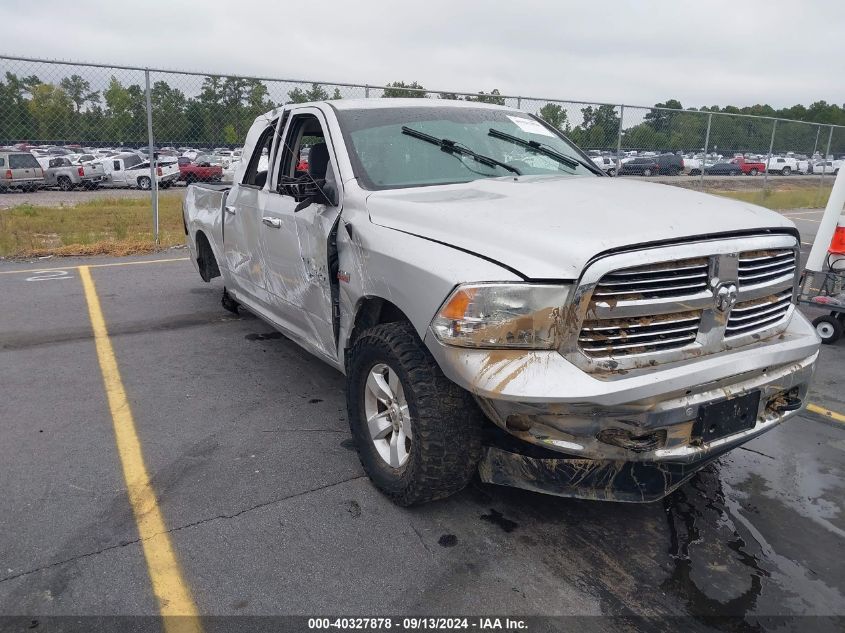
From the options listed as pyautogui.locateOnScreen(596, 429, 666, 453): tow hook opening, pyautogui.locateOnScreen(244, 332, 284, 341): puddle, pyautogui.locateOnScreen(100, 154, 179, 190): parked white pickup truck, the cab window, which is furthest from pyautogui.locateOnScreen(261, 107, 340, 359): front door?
pyautogui.locateOnScreen(100, 154, 179, 190): parked white pickup truck

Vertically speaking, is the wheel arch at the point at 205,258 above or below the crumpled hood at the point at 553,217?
below

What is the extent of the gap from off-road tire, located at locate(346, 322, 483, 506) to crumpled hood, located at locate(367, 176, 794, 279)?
508mm

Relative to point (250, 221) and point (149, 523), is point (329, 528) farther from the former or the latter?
point (250, 221)

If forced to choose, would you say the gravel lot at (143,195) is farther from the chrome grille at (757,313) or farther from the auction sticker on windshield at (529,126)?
the chrome grille at (757,313)

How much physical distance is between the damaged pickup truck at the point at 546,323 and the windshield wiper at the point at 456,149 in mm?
154

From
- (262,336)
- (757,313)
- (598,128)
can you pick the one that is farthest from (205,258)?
(598,128)

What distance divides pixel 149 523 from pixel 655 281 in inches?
97.4

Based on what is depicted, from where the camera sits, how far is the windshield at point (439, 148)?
3.82 meters

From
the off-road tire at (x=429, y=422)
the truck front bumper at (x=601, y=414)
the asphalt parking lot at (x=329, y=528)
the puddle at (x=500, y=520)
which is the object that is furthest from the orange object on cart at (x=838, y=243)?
the off-road tire at (x=429, y=422)

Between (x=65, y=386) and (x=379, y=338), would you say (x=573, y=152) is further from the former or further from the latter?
(x=65, y=386)

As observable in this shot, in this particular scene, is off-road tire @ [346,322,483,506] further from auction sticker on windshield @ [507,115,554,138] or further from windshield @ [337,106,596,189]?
auction sticker on windshield @ [507,115,554,138]

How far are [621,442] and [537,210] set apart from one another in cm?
Result: 106

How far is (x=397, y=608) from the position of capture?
259 cm

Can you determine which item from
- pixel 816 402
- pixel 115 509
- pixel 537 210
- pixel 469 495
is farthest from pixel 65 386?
pixel 816 402
